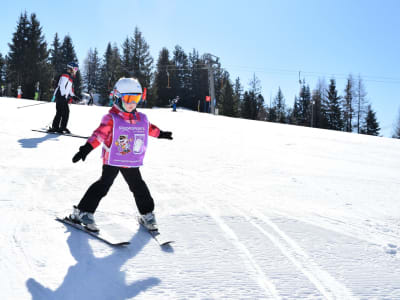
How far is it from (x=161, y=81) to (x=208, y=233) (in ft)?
208

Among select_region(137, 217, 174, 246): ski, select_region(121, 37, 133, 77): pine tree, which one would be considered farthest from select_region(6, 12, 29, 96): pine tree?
select_region(137, 217, 174, 246): ski

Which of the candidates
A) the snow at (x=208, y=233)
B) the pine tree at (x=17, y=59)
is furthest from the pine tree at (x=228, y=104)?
the snow at (x=208, y=233)

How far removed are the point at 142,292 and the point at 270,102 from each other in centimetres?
8187

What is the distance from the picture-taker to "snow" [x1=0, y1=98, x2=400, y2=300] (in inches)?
91.5

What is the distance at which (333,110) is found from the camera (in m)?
58.9

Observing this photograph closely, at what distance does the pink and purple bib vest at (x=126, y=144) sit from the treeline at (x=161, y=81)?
33773 millimetres

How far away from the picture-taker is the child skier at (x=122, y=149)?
3.09 metres

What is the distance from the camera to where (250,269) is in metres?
2.61

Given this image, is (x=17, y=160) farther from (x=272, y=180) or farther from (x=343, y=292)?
(x=343, y=292)

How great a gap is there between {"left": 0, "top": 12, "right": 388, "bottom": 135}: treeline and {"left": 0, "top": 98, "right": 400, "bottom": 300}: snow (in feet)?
103

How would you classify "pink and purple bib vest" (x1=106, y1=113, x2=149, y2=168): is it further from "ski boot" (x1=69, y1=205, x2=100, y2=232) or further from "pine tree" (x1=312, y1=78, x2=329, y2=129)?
"pine tree" (x1=312, y1=78, x2=329, y2=129)

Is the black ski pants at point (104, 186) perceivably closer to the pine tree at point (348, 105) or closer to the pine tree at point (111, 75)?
the pine tree at point (111, 75)

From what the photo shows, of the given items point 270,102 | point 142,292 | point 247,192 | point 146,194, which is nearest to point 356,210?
point 247,192

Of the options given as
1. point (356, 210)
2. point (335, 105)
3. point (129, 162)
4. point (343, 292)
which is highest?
point (335, 105)
